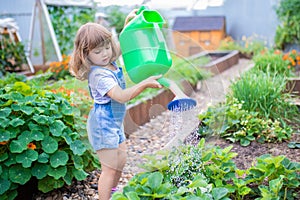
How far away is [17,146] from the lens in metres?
2.22

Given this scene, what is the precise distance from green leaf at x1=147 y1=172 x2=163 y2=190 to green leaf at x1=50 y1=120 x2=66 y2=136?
75 cm

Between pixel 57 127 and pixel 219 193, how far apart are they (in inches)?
41.3

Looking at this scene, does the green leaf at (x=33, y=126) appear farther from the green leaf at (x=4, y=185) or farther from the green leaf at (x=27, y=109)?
the green leaf at (x=4, y=185)

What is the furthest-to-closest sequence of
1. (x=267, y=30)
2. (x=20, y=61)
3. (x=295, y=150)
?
(x=267, y=30), (x=20, y=61), (x=295, y=150)

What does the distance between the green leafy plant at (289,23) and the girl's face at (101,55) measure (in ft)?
23.8

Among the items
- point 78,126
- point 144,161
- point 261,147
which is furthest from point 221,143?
point 144,161

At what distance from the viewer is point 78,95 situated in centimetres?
265

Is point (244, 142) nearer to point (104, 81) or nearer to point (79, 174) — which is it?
point (79, 174)

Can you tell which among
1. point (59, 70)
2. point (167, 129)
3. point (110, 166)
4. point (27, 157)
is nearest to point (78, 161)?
point (27, 157)

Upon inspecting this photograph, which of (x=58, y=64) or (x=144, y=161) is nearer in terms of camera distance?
(x=144, y=161)

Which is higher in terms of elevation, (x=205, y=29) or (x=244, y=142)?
(x=244, y=142)

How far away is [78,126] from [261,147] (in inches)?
52.8

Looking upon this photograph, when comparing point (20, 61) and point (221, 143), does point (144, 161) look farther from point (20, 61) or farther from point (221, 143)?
point (20, 61)

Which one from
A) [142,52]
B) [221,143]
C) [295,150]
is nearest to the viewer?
[142,52]
